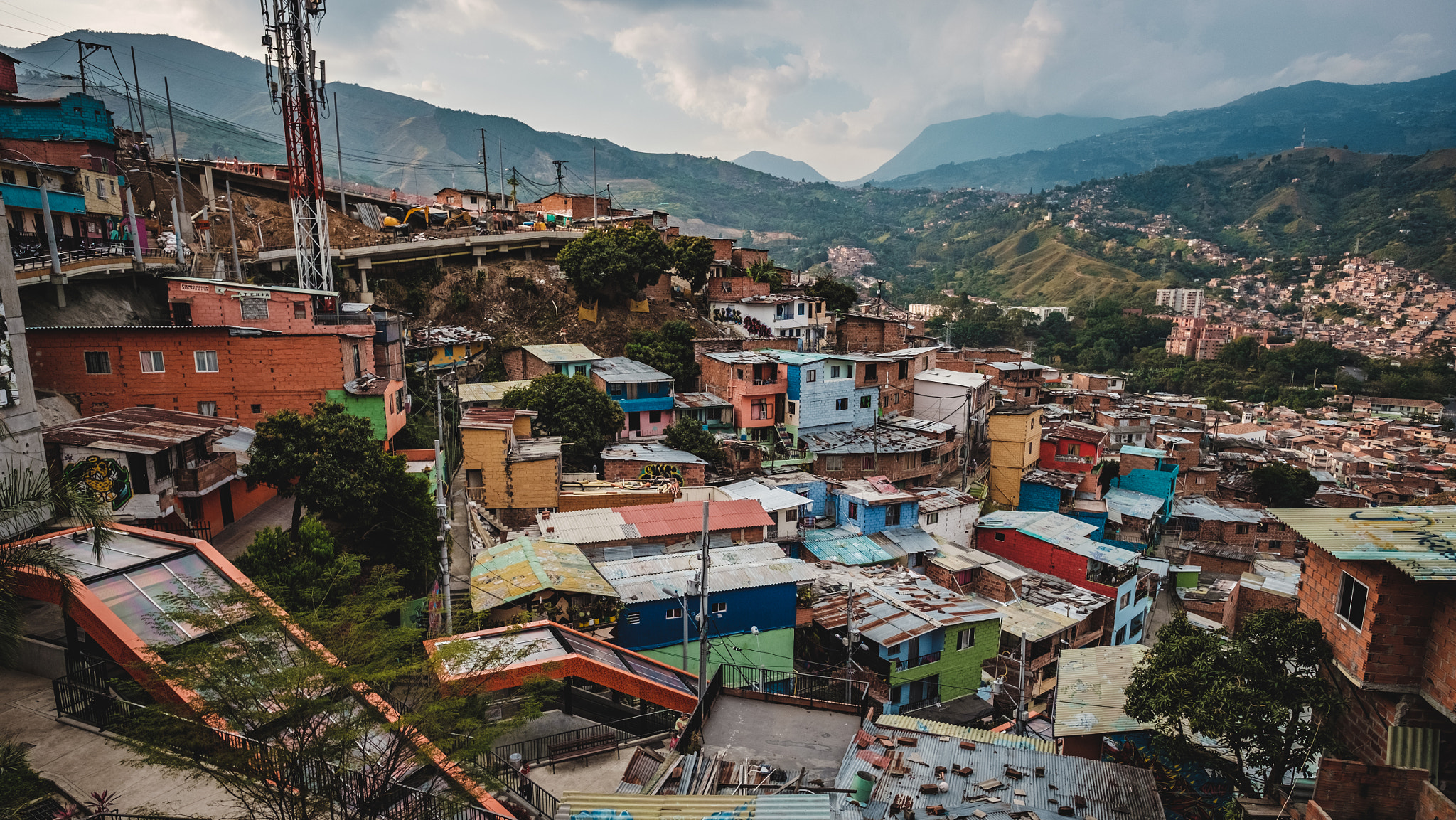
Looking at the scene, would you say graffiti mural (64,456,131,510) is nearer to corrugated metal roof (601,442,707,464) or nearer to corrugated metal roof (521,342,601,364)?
corrugated metal roof (601,442,707,464)

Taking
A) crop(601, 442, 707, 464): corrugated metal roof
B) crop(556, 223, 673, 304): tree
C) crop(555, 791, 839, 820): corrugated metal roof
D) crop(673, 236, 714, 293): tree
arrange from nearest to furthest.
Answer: crop(555, 791, 839, 820): corrugated metal roof
crop(601, 442, 707, 464): corrugated metal roof
crop(556, 223, 673, 304): tree
crop(673, 236, 714, 293): tree

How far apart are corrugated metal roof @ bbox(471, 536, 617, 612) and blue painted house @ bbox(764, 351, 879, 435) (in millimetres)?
16767

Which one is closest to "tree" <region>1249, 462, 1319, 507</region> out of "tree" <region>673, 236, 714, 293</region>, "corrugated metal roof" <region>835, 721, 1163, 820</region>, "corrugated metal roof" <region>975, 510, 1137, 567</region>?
"corrugated metal roof" <region>975, 510, 1137, 567</region>

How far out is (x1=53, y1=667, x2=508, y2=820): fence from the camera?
7.12 metres

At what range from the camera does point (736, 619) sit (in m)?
18.2

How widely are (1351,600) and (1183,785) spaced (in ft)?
12.8

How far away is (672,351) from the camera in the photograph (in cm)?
3691

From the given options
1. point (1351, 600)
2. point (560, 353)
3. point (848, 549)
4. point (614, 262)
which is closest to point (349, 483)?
point (848, 549)

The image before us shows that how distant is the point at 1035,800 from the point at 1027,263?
153747 mm

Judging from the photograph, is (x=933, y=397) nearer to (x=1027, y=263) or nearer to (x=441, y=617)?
(x=441, y=617)

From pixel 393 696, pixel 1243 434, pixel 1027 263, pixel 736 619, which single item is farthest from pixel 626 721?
pixel 1027 263

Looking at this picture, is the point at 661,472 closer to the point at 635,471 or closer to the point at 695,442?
the point at 635,471

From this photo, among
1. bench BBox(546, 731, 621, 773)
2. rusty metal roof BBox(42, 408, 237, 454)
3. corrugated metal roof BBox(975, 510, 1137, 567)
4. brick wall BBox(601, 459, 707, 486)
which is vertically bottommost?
corrugated metal roof BBox(975, 510, 1137, 567)

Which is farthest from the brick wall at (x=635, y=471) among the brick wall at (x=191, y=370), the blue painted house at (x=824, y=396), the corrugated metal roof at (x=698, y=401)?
the brick wall at (x=191, y=370)
